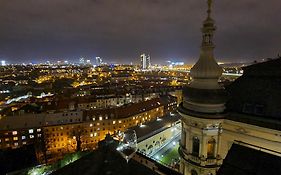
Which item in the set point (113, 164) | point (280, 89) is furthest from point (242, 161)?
point (113, 164)

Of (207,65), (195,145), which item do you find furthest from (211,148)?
(207,65)

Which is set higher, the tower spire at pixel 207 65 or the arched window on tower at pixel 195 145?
the tower spire at pixel 207 65

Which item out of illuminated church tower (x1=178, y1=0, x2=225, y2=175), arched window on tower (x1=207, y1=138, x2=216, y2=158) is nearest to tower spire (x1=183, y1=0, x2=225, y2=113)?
illuminated church tower (x1=178, y1=0, x2=225, y2=175)

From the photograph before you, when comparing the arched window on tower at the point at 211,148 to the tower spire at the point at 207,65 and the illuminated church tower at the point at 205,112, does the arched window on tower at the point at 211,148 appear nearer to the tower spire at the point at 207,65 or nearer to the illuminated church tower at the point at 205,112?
the illuminated church tower at the point at 205,112

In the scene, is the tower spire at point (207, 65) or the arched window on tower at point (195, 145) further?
the arched window on tower at point (195, 145)

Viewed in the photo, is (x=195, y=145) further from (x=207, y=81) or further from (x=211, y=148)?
(x=207, y=81)

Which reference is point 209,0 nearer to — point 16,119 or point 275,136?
point 275,136

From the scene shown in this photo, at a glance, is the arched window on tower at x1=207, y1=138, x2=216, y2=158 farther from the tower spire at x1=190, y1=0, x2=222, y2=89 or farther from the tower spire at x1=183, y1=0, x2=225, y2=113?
the tower spire at x1=190, y1=0, x2=222, y2=89

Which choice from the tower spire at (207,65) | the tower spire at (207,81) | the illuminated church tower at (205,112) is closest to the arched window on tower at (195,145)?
the illuminated church tower at (205,112)
